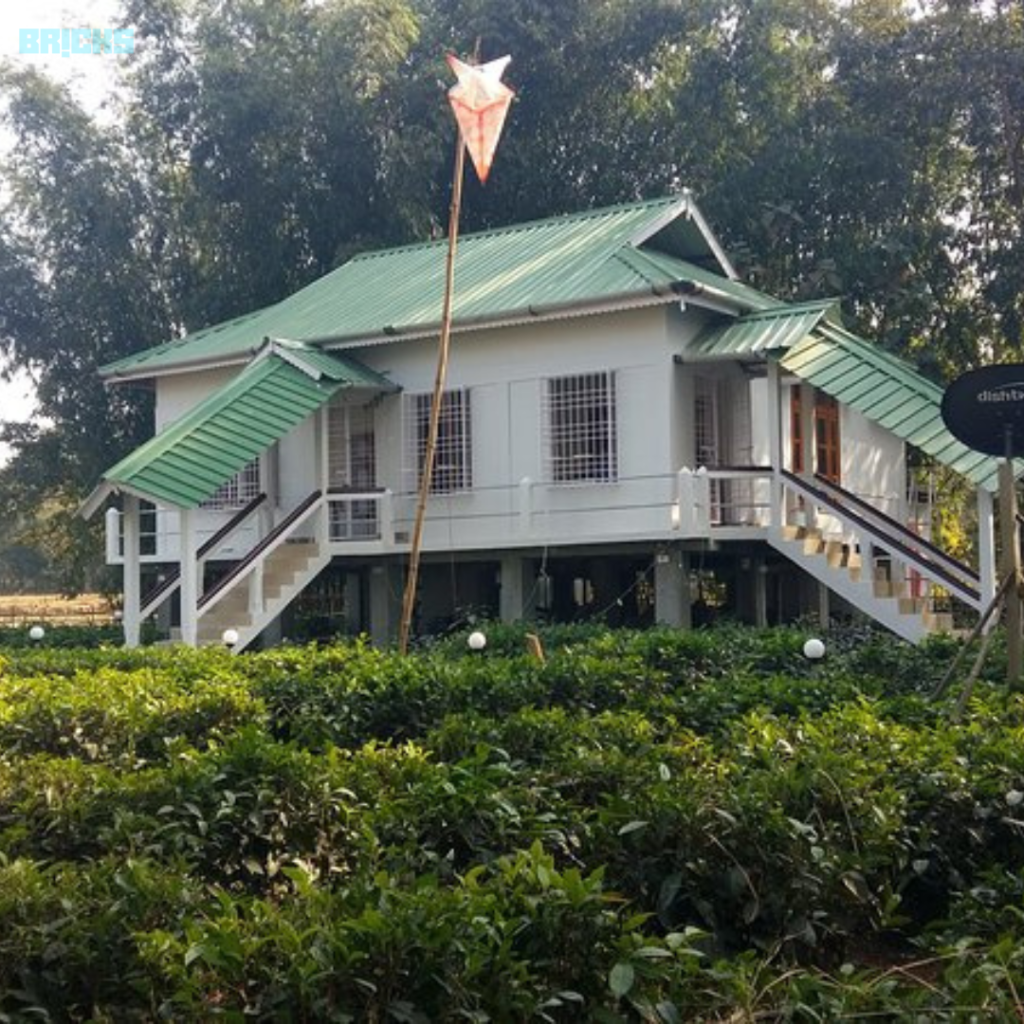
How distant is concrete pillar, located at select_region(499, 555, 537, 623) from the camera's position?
19.3 meters

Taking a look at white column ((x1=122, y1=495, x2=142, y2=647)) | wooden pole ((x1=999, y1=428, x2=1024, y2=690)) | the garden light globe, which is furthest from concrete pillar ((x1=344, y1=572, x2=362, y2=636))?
wooden pole ((x1=999, y1=428, x2=1024, y2=690))

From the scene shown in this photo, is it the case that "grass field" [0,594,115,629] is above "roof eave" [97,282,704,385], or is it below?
below

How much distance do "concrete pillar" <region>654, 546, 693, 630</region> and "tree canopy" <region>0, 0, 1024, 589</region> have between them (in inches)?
438

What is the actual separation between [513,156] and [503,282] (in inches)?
434

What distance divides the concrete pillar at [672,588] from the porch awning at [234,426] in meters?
4.60

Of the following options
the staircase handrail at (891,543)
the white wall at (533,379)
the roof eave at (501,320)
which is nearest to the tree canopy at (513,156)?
the roof eave at (501,320)

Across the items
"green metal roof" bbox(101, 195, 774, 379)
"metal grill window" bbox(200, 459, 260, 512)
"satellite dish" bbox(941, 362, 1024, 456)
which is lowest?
"metal grill window" bbox(200, 459, 260, 512)

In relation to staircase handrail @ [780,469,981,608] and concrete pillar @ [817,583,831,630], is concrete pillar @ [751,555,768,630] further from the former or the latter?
staircase handrail @ [780,469,981,608]

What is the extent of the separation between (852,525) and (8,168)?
Answer: 69.2ft

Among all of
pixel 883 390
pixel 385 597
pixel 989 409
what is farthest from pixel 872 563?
pixel 989 409

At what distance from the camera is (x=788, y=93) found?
29.5m

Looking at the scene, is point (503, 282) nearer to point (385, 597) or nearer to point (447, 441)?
point (447, 441)

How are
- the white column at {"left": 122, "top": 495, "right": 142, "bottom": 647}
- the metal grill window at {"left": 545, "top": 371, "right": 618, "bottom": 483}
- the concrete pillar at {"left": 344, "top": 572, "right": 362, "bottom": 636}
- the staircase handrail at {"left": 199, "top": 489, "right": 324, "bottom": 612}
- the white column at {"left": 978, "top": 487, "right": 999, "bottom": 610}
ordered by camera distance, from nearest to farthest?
the white column at {"left": 978, "top": 487, "right": 999, "bottom": 610}, the white column at {"left": 122, "top": 495, "right": 142, "bottom": 647}, the staircase handrail at {"left": 199, "top": 489, "right": 324, "bottom": 612}, the metal grill window at {"left": 545, "top": 371, "right": 618, "bottom": 483}, the concrete pillar at {"left": 344, "top": 572, "right": 362, "bottom": 636}

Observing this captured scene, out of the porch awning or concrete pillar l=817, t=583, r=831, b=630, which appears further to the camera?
concrete pillar l=817, t=583, r=831, b=630
